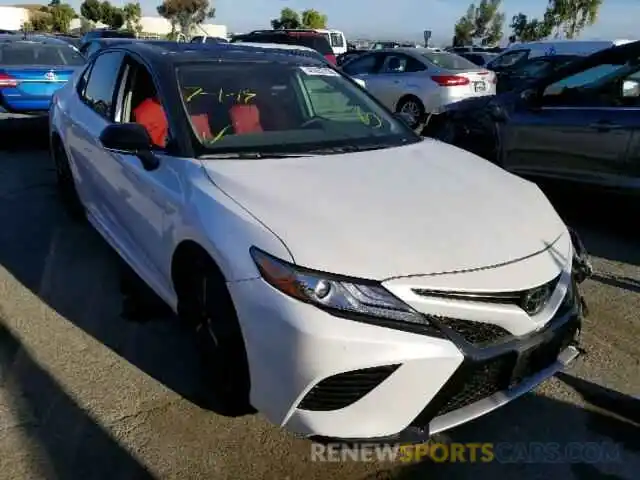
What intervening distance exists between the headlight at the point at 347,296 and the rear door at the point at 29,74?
678 cm

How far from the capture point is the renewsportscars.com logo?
242 centimetres

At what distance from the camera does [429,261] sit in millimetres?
2148

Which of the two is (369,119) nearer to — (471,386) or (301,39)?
(471,386)

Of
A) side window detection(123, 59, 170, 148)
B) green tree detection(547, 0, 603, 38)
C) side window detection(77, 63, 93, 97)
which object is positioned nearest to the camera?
side window detection(123, 59, 170, 148)

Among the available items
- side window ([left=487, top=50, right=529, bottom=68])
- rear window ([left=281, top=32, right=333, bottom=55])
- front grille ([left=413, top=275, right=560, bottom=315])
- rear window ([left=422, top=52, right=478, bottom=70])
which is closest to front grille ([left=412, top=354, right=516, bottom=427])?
front grille ([left=413, top=275, right=560, bottom=315])

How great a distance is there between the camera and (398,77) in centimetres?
1108

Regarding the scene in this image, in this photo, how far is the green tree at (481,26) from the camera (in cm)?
4675

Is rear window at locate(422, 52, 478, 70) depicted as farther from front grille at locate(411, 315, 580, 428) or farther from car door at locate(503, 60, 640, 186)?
front grille at locate(411, 315, 580, 428)

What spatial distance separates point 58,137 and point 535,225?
4004 mm

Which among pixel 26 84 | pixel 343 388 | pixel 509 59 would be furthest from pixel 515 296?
pixel 509 59

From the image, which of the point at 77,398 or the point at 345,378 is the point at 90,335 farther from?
the point at 345,378

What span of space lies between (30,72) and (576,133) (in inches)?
271

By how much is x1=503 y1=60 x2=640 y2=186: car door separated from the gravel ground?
3.63 ft

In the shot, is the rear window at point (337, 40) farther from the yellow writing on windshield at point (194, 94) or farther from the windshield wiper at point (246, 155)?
the windshield wiper at point (246, 155)
